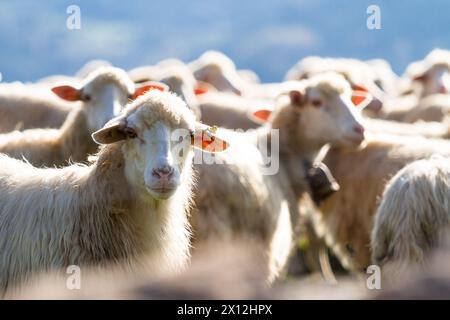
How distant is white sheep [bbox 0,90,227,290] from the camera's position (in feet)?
10.9

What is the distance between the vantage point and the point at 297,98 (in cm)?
628

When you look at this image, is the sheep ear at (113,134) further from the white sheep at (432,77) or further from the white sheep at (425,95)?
the white sheep at (432,77)

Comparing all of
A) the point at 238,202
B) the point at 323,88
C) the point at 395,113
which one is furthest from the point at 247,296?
the point at 395,113

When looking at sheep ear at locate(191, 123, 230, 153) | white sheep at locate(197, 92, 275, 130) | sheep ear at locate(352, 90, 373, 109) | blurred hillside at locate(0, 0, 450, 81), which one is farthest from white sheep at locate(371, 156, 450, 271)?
blurred hillside at locate(0, 0, 450, 81)

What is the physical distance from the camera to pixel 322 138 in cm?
616

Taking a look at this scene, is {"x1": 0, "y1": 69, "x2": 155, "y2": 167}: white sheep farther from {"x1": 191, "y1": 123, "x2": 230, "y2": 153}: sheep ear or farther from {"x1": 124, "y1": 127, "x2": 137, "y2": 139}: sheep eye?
{"x1": 124, "y1": 127, "x2": 137, "y2": 139}: sheep eye

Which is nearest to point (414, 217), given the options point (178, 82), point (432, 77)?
point (178, 82)

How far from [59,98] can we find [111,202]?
3.79m

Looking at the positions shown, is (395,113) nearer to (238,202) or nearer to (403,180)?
(238,202)

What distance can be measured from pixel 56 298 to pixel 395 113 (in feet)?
30.3
